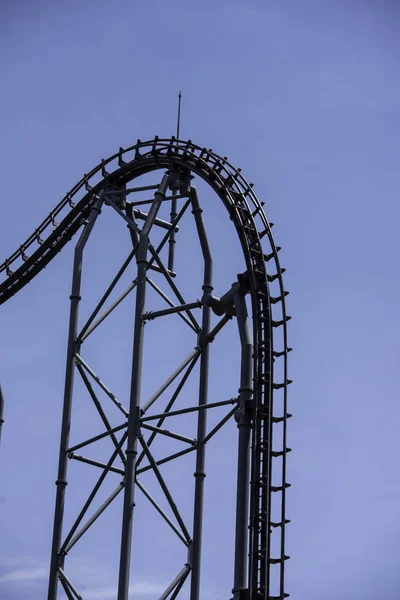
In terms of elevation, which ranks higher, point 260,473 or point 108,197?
point 108,197

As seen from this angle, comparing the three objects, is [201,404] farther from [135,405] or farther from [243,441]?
[243,441]

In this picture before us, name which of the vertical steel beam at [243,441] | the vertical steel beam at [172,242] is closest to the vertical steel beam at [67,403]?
the vertical steel beam at [172,242]

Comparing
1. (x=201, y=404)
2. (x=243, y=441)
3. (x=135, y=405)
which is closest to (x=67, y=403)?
(x=135, y=405)

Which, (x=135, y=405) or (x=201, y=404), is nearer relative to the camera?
(x=135, y=405)

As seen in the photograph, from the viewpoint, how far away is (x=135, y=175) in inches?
998

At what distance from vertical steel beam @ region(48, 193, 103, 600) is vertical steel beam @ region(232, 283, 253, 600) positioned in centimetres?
422

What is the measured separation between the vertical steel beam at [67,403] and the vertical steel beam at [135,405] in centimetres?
188

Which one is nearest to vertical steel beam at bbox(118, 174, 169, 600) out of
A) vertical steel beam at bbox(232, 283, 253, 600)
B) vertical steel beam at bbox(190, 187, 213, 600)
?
vertical steel beam at bbox(190, 187, 213, 600)

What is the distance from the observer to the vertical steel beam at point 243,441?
780 inches

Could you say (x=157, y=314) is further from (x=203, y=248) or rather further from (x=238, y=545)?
(x=238, y=545)

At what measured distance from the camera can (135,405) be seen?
2255 cm

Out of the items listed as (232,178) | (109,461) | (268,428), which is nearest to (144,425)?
(109,461)

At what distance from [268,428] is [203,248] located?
185 inches

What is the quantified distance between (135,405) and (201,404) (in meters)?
1.35
